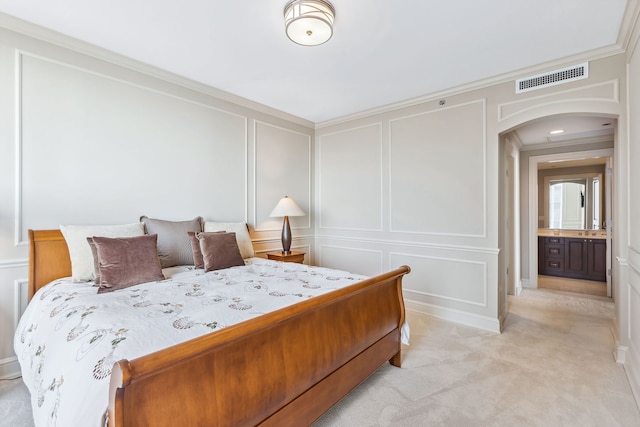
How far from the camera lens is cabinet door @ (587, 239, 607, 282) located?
5.26m

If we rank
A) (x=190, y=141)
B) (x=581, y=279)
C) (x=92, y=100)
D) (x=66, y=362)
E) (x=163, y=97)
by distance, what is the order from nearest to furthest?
(x=66, y=362) < (x=92, y=100) < (x=163, y=97) < (x=190, y=141) < (x=581, y=279)

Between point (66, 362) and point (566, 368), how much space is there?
127 inches

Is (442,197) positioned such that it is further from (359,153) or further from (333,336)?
(333,336)

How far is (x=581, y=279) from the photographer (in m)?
5.50

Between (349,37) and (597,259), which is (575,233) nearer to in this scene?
(597,259)

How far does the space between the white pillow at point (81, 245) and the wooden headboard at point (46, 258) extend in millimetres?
112

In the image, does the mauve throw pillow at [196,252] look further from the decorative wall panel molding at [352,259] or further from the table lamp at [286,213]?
the decorative wall panel molding at [352,259]

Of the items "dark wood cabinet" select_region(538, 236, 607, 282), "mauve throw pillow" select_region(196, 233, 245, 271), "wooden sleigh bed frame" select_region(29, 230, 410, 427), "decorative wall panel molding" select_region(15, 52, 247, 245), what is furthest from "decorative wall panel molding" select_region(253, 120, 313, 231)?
"dark wood cabinet" select_region(538, 236, 607, 282)

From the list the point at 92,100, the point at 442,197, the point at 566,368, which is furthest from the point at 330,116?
the point at 566,368

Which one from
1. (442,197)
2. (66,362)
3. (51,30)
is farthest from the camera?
(442,197)

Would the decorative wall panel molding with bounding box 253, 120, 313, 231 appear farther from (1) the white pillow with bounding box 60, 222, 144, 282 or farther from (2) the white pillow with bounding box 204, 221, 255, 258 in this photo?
(1) the white pillow with bounding box 60, 222, 144, 282

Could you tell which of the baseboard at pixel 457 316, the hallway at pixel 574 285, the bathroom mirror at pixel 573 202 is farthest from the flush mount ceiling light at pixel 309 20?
the bathroom mirror at pixel 573 202

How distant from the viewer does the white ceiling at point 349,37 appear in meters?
2.08

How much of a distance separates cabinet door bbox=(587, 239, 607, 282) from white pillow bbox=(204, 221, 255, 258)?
5975 mm
